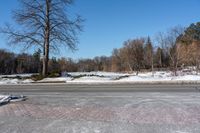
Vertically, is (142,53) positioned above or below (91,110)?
above

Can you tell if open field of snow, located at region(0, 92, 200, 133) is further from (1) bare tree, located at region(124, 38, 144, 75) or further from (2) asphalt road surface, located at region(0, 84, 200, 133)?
(1) bare tree, located at region(124, 38, 144, 75)

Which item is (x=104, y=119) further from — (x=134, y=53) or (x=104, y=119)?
(x=134, y=53)

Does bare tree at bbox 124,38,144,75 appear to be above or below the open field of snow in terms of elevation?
above

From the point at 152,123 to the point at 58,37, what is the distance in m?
22.8

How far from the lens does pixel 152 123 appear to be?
7.07 metres

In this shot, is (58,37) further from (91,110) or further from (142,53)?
(142,53)

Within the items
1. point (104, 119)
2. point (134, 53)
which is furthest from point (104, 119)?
point (134, 53)

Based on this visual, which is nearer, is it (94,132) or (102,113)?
(94,132)

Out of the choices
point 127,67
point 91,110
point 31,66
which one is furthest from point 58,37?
point 31,66

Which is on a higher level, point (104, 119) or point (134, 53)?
point (134, 53)

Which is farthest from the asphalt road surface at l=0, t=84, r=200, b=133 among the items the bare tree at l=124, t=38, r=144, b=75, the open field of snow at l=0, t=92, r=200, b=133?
the bare tree at l=124, t=38, r=144, b=75

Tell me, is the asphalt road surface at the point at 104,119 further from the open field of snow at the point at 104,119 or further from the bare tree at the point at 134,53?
the bare tree at the point at 134,53

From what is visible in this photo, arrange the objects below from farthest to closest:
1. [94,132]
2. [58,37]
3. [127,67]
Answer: [127,67], [58,37], [94,132]

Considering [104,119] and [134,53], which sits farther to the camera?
[134,53]
